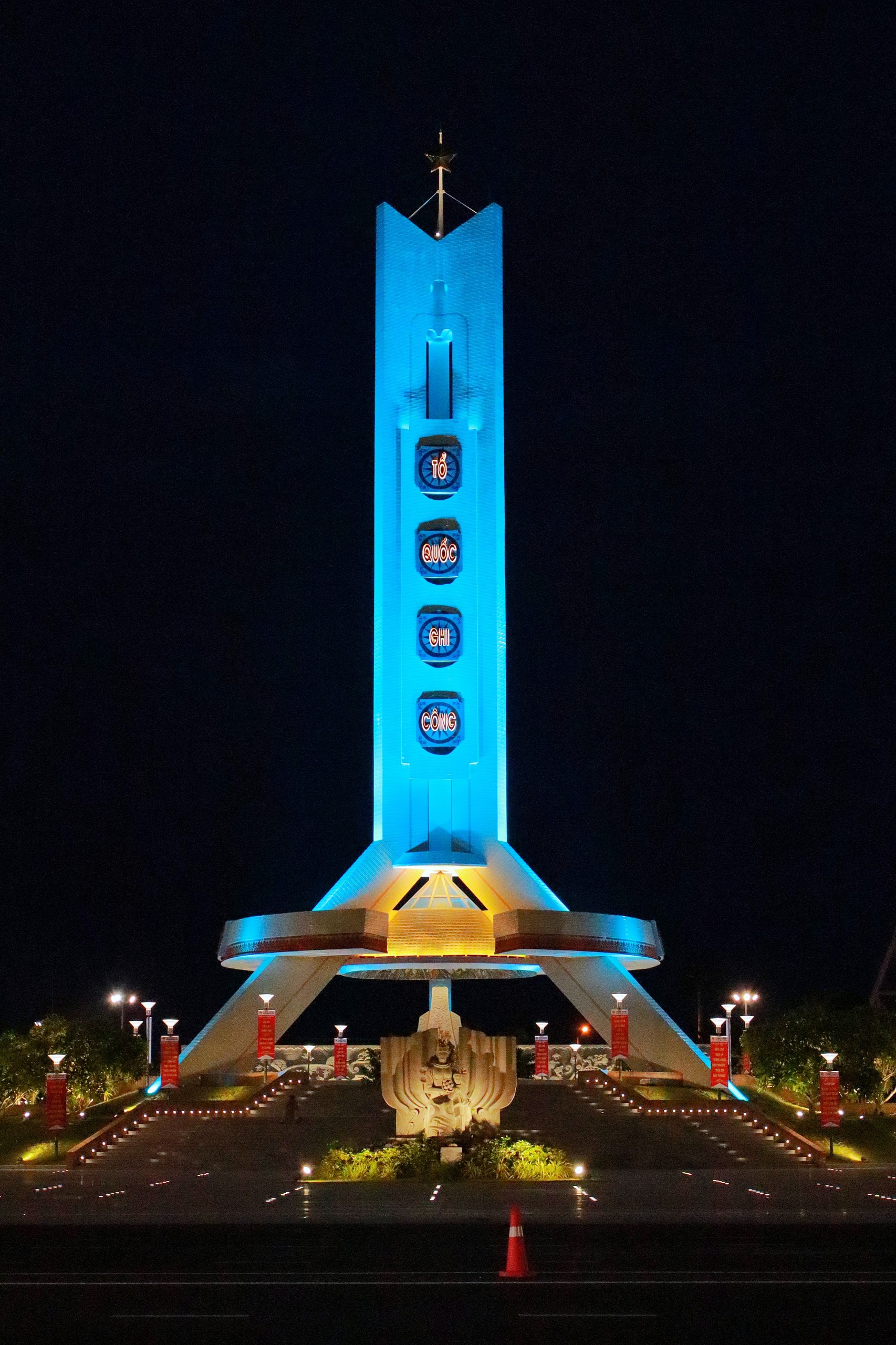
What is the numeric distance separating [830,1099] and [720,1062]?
6.10 m

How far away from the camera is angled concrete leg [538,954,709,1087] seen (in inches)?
1503

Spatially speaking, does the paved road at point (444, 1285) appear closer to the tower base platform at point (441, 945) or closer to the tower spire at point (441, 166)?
the tower base platform at point (441, 945)

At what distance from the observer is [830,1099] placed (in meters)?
28.7

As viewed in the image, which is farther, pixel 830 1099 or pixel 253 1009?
pixel 253 1009

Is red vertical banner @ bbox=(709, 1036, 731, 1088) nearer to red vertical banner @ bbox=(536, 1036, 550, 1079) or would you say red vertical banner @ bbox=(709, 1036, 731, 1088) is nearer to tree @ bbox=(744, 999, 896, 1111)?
tree @ bbox=(744, 999, 896, 1111)

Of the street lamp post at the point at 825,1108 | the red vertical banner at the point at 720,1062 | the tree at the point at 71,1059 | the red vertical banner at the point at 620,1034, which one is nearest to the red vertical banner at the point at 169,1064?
the tree at the point at 71,1059

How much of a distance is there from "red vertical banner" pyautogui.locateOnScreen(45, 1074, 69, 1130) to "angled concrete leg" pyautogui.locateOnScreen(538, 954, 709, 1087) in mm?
14226

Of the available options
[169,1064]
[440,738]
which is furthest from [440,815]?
[169,1064]

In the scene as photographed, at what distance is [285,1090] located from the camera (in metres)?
34.3

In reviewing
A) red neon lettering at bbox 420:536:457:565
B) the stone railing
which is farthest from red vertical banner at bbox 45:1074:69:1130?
red neon lettering at bbox 420:536:457:565

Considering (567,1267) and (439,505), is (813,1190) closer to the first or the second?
(567,1267)

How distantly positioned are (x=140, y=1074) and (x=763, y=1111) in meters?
12.9

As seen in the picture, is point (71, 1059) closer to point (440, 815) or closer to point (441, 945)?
point (441, 945)

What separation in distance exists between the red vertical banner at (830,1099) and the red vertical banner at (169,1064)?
40.6 ft
